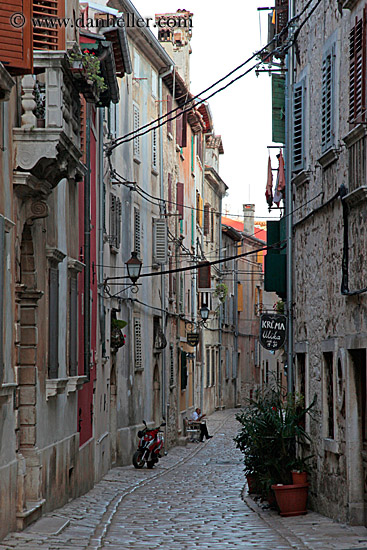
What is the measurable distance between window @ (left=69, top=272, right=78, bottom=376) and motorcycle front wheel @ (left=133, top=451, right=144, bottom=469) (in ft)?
27.5

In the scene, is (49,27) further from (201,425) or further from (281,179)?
(201,425)

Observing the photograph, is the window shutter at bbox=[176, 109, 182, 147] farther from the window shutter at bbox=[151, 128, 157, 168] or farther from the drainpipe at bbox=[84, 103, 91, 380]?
the drainpipe at bbox=[84, 103, 91, 380]

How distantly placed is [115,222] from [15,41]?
45.4ft

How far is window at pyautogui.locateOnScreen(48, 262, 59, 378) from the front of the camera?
1409 centimetres

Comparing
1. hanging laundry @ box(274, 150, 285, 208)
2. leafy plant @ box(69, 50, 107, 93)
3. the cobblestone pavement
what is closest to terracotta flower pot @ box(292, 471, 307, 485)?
the cobblestone pavement

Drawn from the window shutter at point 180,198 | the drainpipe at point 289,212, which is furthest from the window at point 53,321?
the window shutter at point 180,198

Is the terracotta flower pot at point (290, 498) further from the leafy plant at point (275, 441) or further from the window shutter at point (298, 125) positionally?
the window shutter at point (298, 125)

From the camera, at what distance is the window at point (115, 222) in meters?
23.8

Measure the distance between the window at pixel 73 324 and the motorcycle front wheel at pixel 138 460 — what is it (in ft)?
27.5

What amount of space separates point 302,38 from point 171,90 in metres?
19.6

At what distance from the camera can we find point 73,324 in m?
16.3

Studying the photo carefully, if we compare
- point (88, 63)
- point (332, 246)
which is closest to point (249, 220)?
point (332, 246)

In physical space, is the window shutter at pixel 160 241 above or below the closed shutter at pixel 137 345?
above

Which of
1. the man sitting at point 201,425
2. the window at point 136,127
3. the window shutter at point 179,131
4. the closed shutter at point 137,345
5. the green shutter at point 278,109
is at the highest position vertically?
the window shutter at point 179,131
